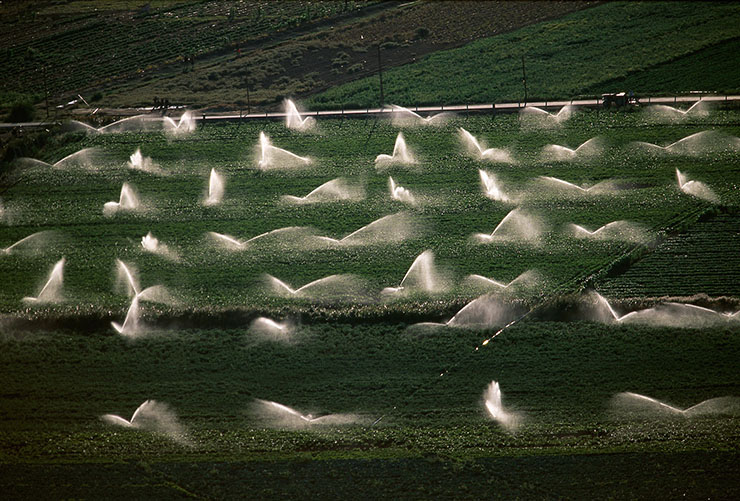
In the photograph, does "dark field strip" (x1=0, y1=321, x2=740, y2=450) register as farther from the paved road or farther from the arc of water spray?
the paved road

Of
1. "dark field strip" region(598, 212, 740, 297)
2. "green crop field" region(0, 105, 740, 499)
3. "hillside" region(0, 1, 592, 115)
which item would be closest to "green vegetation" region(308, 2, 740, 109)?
"hillside" region(0, 1, 592, 115)

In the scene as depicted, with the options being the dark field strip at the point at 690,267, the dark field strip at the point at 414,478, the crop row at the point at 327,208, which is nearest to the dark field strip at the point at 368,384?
the dark field strip at the point at 414,478

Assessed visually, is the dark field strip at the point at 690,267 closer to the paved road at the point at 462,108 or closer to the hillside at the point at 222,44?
the paved road at the point at 462,108

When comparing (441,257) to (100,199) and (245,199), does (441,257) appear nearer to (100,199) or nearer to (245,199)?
(245,199)

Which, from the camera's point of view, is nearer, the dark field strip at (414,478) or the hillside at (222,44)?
the dark field strip at (414,478)

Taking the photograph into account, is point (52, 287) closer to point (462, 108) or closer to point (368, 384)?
point (368, 384)

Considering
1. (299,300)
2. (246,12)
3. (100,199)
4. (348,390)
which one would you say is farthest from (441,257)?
(246,12)
